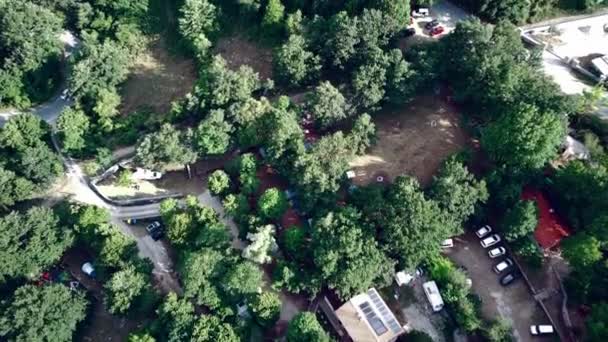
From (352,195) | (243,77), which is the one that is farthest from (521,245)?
(243,77)

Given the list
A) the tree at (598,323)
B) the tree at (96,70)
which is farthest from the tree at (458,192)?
the tree at (96,70)

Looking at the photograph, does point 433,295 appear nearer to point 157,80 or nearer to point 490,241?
point 490,241

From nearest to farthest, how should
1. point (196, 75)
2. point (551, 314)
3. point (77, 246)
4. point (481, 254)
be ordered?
point (551, 314) → point (481, 254) → point (77, 246) → point (196, 75)

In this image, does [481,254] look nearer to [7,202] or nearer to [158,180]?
[158,180]

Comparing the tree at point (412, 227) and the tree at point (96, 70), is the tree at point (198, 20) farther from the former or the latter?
the tree at point (412, 227)

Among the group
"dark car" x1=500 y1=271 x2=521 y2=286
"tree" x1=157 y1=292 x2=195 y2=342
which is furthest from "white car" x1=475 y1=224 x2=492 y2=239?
"tree" x1=157 y1=292 x2=195 y2=342

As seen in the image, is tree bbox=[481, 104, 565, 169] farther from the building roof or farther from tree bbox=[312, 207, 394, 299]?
the building roof
